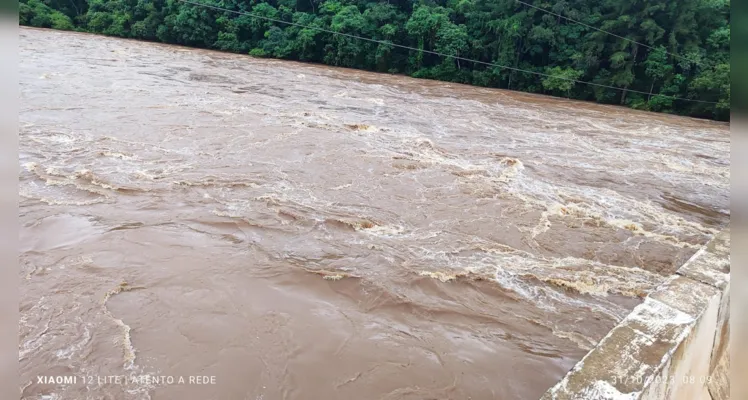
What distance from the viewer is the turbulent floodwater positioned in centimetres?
314

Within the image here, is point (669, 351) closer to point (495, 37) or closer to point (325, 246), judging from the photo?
point (325, 246)

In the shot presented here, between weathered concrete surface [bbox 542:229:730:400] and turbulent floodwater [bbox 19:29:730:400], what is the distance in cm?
117

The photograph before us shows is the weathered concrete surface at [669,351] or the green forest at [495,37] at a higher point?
the green forest at [495,37]

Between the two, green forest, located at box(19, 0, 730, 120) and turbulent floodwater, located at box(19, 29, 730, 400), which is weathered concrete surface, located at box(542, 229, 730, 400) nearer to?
turbulent floodwater, located at box(19, 29, 730, 400)

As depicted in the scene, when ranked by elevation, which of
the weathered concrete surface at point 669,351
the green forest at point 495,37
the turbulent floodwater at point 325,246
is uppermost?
the green forest at point 495,37

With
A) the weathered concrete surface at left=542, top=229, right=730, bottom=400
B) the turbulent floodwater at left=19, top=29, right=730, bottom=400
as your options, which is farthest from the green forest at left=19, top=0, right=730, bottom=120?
the weathered concrete surface at left=542, top=229, right=730, bottom=400

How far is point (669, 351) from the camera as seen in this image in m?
1.88

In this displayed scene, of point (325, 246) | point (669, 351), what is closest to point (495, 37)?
point (325, 246)

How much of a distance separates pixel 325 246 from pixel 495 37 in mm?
17800

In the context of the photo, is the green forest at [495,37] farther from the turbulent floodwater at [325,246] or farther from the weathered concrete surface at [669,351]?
the weathered concrete surface at [669,351]

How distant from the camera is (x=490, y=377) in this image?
3.15 metres

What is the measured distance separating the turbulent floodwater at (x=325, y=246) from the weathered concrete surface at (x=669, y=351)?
3.83 feet

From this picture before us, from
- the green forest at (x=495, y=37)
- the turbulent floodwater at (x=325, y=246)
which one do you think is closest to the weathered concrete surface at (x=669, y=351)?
the turbulent floodwater at (x=325, y=246)

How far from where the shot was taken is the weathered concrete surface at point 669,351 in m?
1.75
